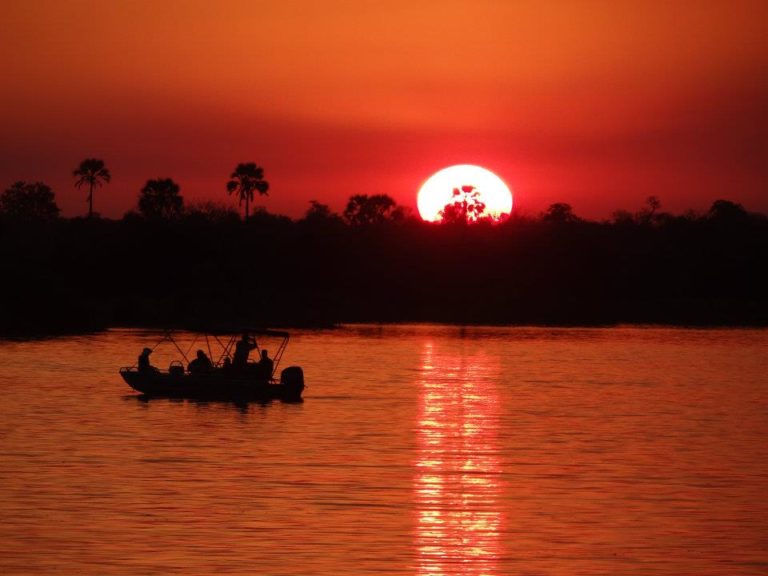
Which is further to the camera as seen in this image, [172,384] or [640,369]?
[640,369]

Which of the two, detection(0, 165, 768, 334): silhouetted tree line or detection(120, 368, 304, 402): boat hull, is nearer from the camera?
detection(120, 368, 304, 402): boat hull

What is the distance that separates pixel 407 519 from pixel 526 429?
18.4m

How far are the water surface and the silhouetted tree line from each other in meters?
56.2

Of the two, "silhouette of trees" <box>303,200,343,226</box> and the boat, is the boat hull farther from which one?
"silhouette of trees" <box>303,200,343,226</box>

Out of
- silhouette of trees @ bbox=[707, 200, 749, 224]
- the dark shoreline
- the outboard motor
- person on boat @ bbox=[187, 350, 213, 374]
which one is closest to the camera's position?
→ person on boat @ bbox=[187, 350, 213, 374]

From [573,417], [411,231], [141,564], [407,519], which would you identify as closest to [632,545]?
[407,519]

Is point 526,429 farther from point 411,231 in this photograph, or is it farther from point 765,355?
point 411,231

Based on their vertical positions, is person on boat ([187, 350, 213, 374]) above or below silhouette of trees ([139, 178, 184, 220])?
below

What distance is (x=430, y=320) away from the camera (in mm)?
139625

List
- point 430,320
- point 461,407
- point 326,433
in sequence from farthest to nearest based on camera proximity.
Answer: point 430,320 → point 461,407 → point 326,433

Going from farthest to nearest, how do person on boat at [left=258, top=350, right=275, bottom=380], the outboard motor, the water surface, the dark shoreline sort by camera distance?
the dark shoreline
the outboard motor
person on boat at [left=258, top=350, right=275, bottom=380]
the water surface

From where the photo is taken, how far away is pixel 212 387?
1847 inches

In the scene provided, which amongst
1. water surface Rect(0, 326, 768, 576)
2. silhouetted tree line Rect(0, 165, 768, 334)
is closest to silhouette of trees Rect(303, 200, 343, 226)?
silhouetted tree line Rect(0, 165, 768, 334)

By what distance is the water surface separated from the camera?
22.5m
